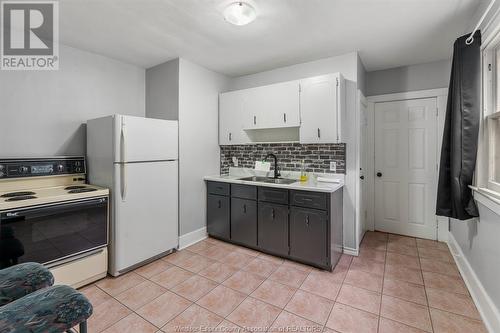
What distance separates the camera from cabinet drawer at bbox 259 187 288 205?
2.80 m

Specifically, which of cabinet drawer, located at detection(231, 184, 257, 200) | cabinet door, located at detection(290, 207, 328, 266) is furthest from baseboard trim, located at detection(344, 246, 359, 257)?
cabinet drawer, located at detection(231, 184, 257, 200)

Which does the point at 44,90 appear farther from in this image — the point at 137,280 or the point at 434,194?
the point at 434,194

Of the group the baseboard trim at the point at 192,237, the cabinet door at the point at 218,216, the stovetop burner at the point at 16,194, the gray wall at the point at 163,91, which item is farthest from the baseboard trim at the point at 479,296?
the stovetop burner at the point at 16,194

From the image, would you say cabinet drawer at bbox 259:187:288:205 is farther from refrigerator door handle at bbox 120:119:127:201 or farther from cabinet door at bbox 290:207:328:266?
refrigerator door handle at bbox 120:119:127:201

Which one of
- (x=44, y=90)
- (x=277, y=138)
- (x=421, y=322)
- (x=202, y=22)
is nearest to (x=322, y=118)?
(x=277, y=138)

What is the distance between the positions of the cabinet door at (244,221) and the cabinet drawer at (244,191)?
0.05m

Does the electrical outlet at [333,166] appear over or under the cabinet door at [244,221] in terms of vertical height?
over

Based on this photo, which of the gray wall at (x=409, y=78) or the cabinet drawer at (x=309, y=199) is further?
the gray wall at (x=409, y=78)

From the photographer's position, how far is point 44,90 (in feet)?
8.49

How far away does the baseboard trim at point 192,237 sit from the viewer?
3165 mm

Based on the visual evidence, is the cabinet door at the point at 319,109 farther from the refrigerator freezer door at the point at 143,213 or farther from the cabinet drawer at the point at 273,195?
the refrigerator freezer door at the point at 143,213

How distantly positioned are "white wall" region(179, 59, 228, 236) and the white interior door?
2469 mm

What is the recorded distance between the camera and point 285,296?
2146mm

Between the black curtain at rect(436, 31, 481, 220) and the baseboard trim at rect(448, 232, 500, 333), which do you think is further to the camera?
the black curtain at rect(436, 31, 481, 220)
